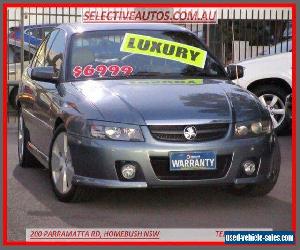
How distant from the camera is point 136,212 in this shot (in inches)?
272

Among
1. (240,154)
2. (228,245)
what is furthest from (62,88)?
(228,245)

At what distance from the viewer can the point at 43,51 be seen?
911 cm

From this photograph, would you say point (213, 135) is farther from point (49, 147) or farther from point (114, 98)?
point (49, 147)

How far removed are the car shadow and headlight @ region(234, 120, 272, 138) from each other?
0.64m

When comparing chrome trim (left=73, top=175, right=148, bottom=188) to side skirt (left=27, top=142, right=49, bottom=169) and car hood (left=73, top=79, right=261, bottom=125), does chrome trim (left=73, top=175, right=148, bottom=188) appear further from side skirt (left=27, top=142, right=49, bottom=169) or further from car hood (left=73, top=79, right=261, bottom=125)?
side skirt (left=27, top=142, right=49, bottom=169)

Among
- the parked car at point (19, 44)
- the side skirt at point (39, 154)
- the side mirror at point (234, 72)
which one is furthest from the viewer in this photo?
the parked car at point (19, 44)

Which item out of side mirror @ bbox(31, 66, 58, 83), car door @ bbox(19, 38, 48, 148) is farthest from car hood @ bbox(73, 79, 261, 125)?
car door @ bbox(19, 38, 48, 148)

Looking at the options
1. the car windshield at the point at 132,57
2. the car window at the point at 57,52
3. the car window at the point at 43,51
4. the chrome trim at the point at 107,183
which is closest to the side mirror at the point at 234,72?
the car windshield at the point at 132,57

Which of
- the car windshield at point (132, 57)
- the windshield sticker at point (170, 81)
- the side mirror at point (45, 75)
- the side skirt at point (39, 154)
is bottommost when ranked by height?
the side skirt at point (39, 154)

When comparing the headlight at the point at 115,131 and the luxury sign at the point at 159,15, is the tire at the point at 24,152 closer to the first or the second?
the headlight at the point at 115,131

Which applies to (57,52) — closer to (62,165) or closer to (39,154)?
(39,154)

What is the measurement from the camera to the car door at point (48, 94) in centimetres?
779

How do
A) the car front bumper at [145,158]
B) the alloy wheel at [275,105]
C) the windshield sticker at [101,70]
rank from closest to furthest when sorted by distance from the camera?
the car front bumper at [145,158] < the windshield sticker at [101,70] < the alloy wheel at [275,105]

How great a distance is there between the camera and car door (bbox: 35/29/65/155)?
25.5 ft
